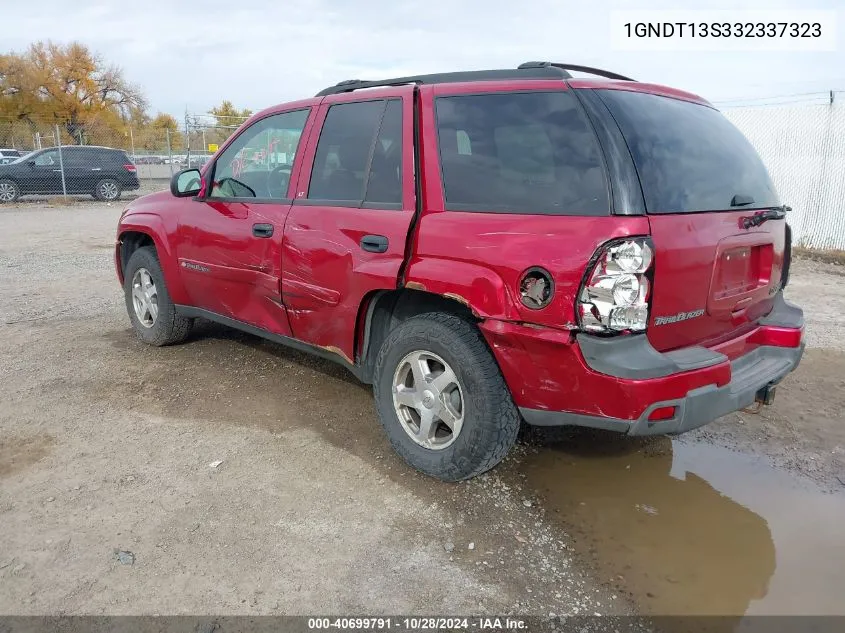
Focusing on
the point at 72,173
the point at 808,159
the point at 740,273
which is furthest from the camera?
the point at 72,173

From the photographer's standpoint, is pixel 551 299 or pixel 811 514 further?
pixel 811 514

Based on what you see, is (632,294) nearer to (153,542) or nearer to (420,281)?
(420,281)

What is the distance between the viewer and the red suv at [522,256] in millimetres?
2543

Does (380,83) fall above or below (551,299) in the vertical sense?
above

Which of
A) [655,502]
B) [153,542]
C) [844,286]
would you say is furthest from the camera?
[844,286]

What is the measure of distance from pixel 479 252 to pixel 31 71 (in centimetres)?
5237

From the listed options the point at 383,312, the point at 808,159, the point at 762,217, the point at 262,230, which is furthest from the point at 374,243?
the point at 808,159

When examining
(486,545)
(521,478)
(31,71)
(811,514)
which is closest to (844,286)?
(811,514)

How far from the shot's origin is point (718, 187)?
9.48 ft

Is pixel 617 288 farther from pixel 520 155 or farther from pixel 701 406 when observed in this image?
pixel 520 155

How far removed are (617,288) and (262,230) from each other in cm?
222

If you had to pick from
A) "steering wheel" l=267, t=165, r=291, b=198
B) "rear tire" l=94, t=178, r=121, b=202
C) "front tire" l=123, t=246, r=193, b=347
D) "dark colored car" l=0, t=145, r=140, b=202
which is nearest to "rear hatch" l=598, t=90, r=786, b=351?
"steering wheel" l=267, t=165, r=291, b=198

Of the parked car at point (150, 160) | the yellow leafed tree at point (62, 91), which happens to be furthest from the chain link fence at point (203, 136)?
the yellow leafed tree at point (62, 91)

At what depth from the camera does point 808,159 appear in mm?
10383
